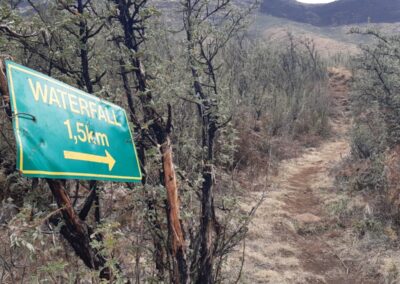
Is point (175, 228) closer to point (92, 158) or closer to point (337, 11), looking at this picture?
point (92, 158)

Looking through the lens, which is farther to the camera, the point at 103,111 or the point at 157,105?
the point at 157,105

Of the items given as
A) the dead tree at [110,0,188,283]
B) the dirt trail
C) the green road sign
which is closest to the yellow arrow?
the green road sign

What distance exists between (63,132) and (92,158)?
169mm

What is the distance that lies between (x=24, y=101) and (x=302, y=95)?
18032 millimetres

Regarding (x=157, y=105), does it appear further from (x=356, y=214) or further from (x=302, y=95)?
(x=302, y=95)

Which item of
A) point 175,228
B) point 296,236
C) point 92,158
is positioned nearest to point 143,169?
point 175,228

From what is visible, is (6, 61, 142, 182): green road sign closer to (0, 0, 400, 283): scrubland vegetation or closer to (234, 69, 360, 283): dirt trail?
(0, 0, 400, 283): scrubland vegetation

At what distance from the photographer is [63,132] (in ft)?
4.90

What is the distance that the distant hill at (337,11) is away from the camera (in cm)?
6638

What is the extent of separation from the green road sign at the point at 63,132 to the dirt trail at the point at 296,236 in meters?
2.26

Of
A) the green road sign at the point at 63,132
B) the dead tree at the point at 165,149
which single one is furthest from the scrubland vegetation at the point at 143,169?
the green road sign at the point at 63,132

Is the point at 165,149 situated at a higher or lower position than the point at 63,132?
lower

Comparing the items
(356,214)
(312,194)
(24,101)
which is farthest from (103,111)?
(312,194)

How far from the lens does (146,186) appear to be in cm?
223
